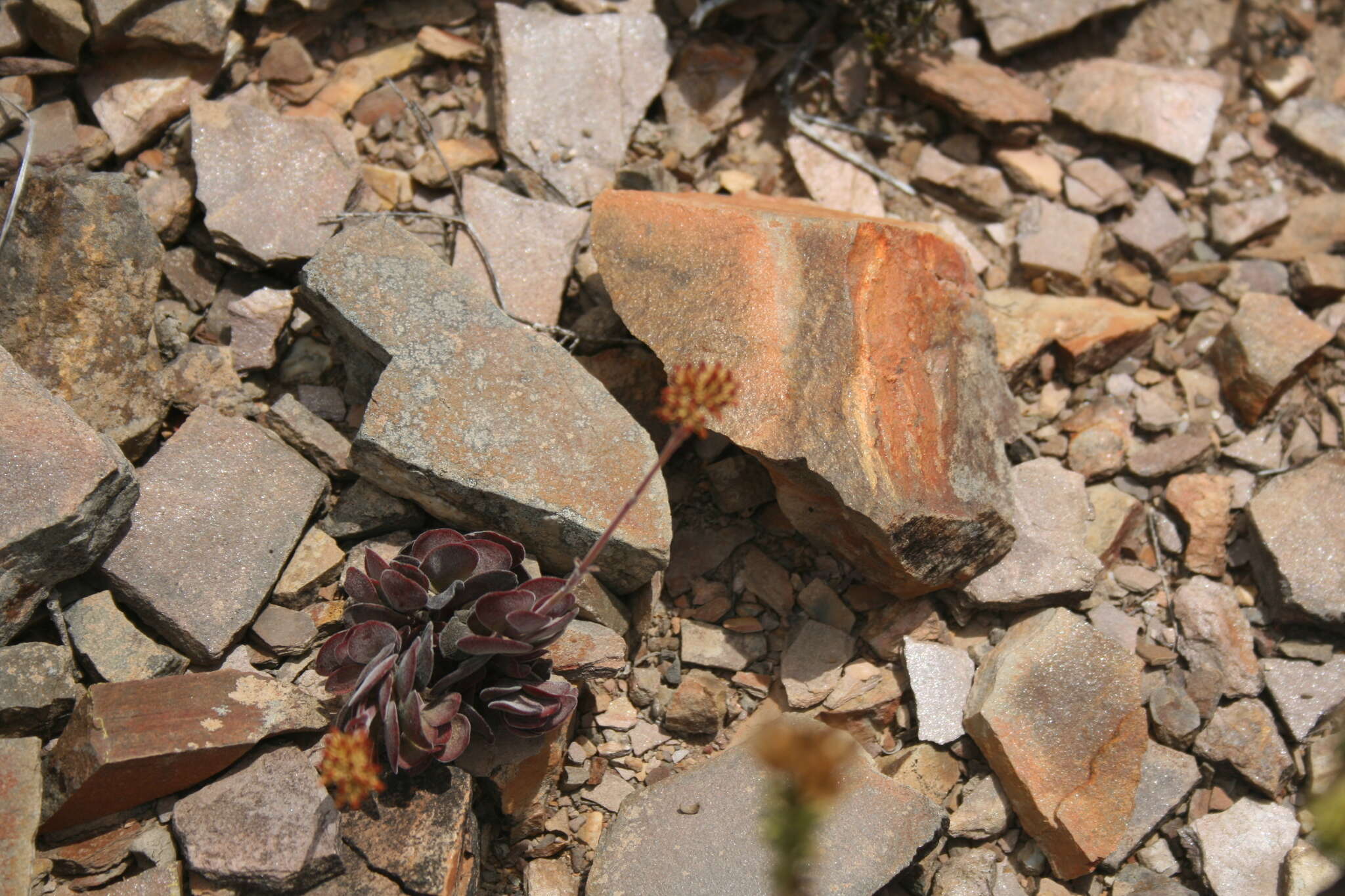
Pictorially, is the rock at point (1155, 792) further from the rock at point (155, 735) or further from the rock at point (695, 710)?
the rock at point (155, 735)

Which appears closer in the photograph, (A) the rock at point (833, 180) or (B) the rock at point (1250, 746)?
(B) the rock at point (1250, 746)

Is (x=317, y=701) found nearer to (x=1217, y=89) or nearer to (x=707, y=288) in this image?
(x=707, y=288)

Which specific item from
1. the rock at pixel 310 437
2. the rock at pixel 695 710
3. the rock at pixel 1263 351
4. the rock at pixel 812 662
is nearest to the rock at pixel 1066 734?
the rock at pixel 812 662

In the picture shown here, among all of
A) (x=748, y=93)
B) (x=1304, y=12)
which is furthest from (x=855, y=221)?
(x=1304, y=12)

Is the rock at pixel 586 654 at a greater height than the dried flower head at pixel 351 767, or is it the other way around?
the dried flower head at pixel 351 767

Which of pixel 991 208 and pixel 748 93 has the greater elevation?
pixel 748 93

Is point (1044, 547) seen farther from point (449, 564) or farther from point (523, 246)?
point (523, 246)

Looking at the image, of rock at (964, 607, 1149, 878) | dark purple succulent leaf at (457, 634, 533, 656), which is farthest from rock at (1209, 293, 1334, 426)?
dark purple succulent leaf at (457, 634, 533, 656)
